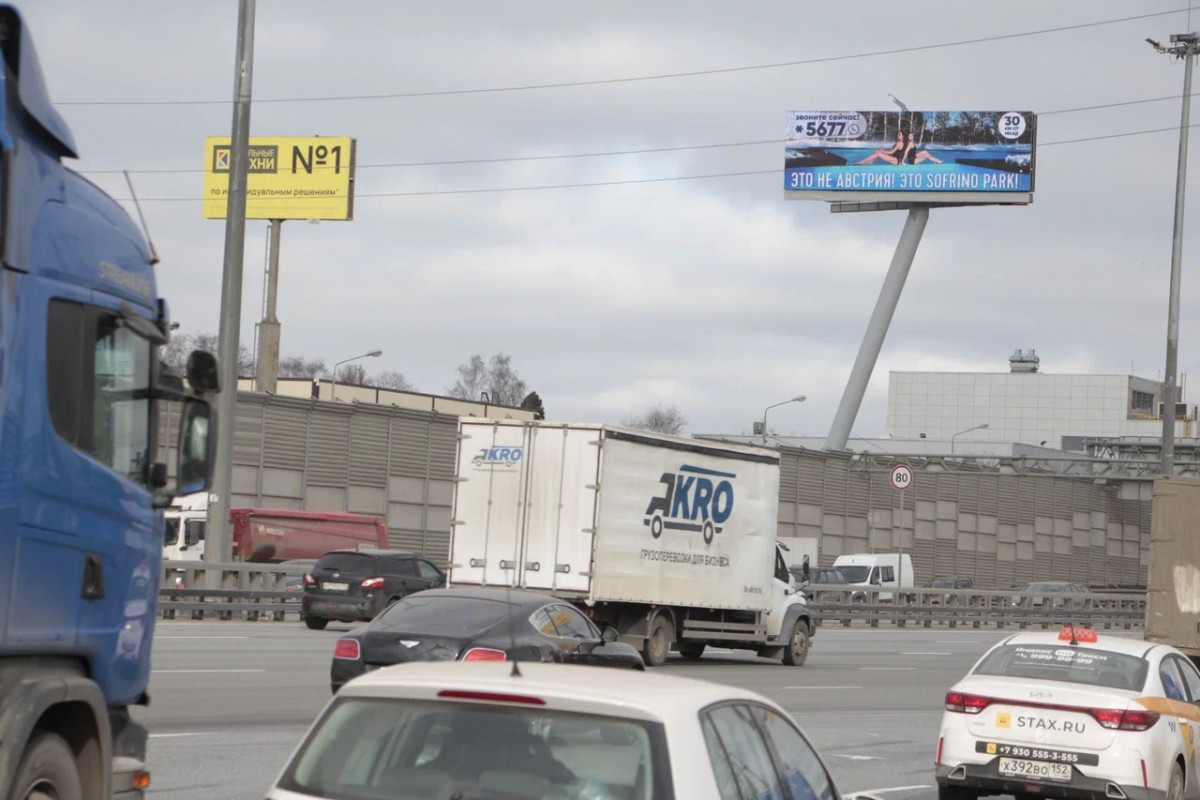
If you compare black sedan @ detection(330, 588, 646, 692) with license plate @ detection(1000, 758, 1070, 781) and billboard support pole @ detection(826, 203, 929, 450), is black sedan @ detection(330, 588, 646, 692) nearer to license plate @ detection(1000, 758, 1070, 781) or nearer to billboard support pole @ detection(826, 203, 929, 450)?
license plate @ detection(1000, 758, 1070, 781)

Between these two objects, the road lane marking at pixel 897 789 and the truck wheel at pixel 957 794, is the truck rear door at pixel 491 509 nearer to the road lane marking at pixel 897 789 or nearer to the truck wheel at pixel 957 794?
the road lane marking at pixel 897 789

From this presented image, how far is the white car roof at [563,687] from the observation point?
5.11 meters

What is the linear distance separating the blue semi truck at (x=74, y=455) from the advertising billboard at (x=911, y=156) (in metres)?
67.4

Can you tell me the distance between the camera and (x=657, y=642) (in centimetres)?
2605

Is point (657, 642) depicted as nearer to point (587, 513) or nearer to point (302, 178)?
point (587, 513)

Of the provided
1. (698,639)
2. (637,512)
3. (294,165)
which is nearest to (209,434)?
(637,512)

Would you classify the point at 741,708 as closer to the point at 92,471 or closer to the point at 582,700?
the point at 582,700

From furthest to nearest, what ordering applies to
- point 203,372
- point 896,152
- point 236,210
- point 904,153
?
1. point 896,152
2. point 904,153
3. point 236,210
4. point 203,372

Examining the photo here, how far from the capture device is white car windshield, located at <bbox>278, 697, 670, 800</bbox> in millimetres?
4984

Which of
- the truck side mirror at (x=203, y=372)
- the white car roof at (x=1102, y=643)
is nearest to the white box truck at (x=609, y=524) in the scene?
Result: the white car roof at (x=1102, y=643)

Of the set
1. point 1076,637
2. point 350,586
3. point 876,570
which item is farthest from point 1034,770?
point 876,570

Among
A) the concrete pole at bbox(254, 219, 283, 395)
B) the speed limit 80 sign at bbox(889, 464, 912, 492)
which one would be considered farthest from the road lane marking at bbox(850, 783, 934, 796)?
the concrete pole at bbox(254, 219, 283, 395)

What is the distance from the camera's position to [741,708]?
5781mm

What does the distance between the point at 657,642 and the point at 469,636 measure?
428 inches
